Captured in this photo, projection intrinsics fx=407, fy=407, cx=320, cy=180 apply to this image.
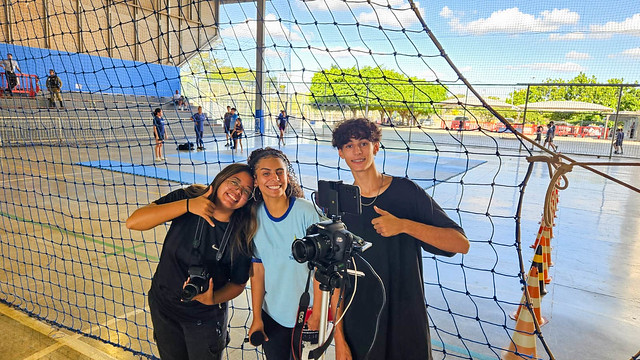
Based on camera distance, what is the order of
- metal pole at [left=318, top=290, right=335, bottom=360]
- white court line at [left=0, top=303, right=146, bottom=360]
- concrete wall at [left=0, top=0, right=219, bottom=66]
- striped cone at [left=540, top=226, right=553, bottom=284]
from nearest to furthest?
1. metal pole at [left=318, top=290, right=335, bottom=360]
2. white court line at [left=0, top=303, right=146, bottom=360]
3. striped cone at [left=540, top=226, right=553, bottom=284]
4. concrete wall at [left=0, top=0, right=219, bottom=66]

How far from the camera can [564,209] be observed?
5.82m

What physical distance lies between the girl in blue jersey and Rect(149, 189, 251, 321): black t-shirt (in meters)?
0.11

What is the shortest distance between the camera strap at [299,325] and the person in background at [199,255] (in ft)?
Result: 0.98

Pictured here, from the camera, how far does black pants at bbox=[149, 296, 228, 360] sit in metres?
1.60

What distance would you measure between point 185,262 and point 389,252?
2.59 ft

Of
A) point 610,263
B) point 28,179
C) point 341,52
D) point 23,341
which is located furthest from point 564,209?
point 28,179

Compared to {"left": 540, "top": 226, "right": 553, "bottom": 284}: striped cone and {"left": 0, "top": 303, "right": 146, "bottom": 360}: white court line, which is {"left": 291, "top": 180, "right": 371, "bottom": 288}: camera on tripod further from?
{"left": 540, "top": 226, "right": 553, "bottom": 284}: striped cone

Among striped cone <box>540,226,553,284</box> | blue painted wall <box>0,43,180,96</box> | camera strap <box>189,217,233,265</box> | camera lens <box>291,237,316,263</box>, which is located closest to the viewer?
camera lens <box>291,237,316,263</box>

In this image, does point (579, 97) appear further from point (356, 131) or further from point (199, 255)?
point (199, 255)

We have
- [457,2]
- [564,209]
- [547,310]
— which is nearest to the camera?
[547,310]

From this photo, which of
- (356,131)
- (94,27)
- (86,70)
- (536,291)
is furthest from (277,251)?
(94,27)

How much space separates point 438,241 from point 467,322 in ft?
5.30

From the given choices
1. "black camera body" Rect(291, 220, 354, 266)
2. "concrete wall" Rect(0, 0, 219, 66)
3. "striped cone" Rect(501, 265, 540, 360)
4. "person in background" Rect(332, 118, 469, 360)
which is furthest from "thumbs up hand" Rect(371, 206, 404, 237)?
"concrete wall" Rect(0, 0, 219, 66)

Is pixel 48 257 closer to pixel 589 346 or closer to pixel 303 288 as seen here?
pixel 303 288
